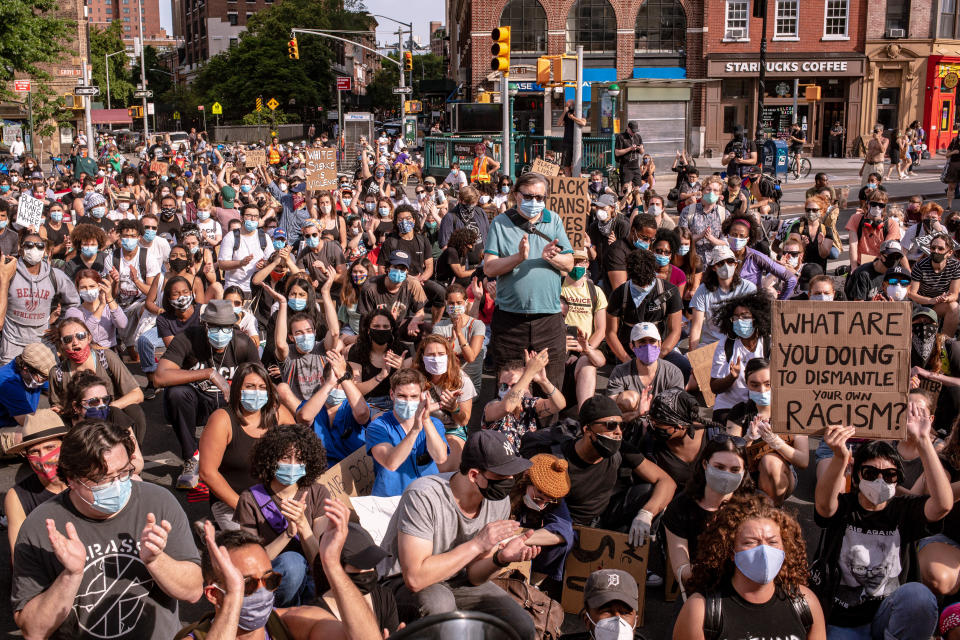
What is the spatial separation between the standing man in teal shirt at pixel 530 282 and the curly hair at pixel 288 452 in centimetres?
260

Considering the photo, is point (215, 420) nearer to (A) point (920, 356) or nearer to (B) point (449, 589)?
(B) point (449, 589)

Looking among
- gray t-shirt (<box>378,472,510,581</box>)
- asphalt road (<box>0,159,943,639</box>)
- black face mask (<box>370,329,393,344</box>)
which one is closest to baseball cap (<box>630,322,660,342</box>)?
asphalt road (<box>0,159,943,639</box>)

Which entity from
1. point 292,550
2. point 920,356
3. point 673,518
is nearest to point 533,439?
point 673,518

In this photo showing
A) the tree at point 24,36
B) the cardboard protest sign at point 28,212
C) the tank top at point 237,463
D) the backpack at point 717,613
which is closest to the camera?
the backpack at point 717,613

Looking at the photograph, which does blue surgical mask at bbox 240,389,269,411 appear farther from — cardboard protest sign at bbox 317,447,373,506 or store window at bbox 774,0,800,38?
store window at bbox 774,0,800,38

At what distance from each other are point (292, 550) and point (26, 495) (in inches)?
52.7

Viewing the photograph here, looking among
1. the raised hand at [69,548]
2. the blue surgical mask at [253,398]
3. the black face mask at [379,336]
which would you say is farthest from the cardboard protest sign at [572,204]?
the raised hand at [69,548]

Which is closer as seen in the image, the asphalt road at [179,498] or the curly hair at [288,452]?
the curly hair at [288,452]

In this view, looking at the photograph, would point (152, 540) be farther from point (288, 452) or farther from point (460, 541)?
point (460, 541)

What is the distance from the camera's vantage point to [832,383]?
504 centimetres

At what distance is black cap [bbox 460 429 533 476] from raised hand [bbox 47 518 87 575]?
1.70 meters

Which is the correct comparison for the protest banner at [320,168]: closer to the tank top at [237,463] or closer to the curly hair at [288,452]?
the tank top at [237,463]

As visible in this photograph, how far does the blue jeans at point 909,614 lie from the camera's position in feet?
14.5

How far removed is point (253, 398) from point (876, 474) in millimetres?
3435
